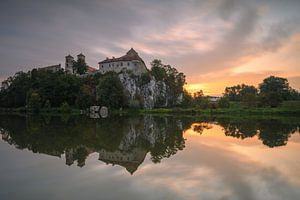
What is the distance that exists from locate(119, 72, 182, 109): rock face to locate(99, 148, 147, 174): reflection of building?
236 ft

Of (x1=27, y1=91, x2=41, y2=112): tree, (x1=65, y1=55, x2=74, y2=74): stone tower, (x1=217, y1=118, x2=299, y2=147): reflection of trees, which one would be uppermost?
(x1=65, y1=55, x2=74, y2=74): stone tower

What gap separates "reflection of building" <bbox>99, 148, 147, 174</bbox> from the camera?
13.3m

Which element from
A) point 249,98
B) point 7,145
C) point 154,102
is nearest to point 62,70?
point 154,102

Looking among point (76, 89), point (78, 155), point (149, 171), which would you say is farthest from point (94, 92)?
point (149, 171)

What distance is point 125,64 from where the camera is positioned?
319ft

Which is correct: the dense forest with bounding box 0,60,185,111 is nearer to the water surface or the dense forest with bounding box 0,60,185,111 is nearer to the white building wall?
the white building wall

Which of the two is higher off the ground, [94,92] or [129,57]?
[129,57]

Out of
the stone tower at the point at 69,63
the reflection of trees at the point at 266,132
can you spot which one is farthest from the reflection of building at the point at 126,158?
the stone tower at the point at 69,63

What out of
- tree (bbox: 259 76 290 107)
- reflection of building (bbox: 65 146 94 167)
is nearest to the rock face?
tree (bbox: 259 76 290 107)

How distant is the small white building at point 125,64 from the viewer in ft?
317

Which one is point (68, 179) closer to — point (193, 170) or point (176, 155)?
point (193, 170)

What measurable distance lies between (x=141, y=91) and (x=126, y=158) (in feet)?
255

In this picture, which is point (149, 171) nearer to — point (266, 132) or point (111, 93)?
point (266, 132)

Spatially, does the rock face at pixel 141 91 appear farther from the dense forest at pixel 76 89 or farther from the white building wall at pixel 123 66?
the white building wall at pixel 123 66
